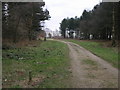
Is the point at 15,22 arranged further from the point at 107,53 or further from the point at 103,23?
the point at 103,23

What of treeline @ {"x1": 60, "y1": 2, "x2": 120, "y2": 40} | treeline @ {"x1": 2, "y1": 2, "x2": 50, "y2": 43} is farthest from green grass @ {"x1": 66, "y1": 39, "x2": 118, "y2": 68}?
treeline @ {"x1": 2, "y1": 2, "x2": 50, "y2": 43}

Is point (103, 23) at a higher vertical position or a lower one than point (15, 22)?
higher

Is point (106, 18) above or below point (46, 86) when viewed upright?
above

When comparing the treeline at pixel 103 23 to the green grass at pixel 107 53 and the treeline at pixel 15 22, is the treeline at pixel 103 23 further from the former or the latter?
the treeline at pixel 15 22

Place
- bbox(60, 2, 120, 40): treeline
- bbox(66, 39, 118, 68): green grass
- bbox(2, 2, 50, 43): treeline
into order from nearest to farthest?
bbox(66, 39, 118, 68): green grass
bbox(2, 2, 50, 43): treeline
bbox(60, 2, 120, 40): treeline

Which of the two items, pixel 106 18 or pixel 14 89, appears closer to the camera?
pixel 14 89

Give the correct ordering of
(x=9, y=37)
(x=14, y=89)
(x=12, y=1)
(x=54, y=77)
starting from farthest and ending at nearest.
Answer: (x=9, y=37) < (x=12, y=1) < (x=54, y=77) < (x=14, y=89)

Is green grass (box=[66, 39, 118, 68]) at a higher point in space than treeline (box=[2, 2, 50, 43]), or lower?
lower

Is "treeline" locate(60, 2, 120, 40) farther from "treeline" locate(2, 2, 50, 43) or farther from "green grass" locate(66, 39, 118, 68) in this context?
"treeline" locate(2, 2, 50, 43)

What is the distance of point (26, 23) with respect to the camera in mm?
56812

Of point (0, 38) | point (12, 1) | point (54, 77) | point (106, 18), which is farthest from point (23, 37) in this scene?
point (54, 77)

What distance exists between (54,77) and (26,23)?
4465 cm

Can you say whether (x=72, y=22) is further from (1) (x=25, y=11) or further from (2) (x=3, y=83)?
(2) (x=3, y=83)

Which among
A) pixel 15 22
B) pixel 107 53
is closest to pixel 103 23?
pixel 15 22
